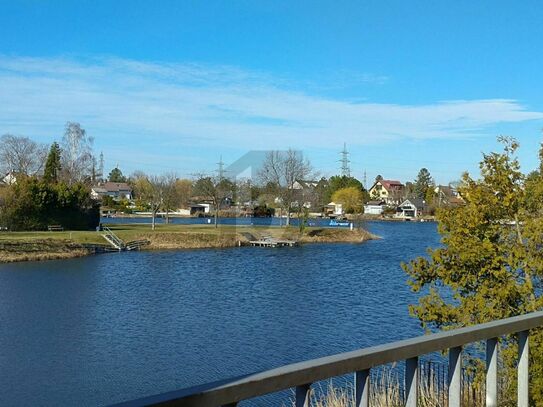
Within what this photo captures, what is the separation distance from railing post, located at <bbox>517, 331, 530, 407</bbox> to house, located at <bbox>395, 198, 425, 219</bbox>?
11867 centimetres

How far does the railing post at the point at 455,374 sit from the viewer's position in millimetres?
3037

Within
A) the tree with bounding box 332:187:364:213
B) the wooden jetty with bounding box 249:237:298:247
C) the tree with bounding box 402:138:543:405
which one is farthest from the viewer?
the tree with bounding box 332:187:364:213

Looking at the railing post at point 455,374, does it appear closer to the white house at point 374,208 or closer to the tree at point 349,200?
the tree at point 349,200

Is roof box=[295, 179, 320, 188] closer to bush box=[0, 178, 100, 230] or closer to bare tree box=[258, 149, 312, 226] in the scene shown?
bare tree box=[258, 149, 312, 226]

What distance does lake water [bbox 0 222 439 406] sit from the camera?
15.8 metres

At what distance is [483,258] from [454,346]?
22.8ft

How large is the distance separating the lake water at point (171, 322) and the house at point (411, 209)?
8233 centimetres

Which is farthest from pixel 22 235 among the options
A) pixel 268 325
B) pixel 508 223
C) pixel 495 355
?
pixel 495 355

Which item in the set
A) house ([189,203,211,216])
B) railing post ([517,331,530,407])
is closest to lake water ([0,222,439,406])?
railing post ([517,331,530,407])

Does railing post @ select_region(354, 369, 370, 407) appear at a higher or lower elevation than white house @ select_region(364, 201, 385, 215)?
lower

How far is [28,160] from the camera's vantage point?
80688 millimetres

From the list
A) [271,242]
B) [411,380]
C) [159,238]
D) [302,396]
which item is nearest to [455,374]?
[411,380]

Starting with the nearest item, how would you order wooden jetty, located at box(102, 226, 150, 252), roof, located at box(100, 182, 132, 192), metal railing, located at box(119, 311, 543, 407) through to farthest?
metal railing, located at box(119, 311, 543, 407) < wooden jetty, located at box(102, 226, 150, 252) < roof, located at box(100, 182, 132, 192)

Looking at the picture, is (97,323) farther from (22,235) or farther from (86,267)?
(22,235)
